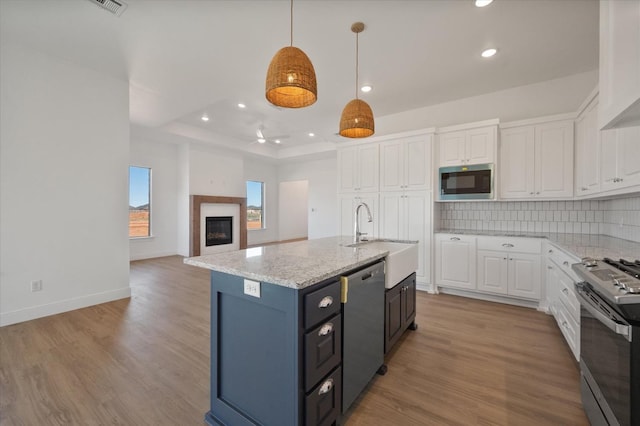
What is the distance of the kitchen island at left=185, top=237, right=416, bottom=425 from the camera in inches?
49.4

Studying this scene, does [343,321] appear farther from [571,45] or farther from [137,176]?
[137,176]

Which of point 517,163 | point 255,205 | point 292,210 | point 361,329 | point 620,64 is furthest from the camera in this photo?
point 292,210

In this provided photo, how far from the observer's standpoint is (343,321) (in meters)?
1.55

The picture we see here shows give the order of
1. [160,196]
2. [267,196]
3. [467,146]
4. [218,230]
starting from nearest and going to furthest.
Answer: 1. [467,146]
2. [160,196]
3. [218,230]
4. [267,196]

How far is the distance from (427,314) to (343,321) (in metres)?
2.15

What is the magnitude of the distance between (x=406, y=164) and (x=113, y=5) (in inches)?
151

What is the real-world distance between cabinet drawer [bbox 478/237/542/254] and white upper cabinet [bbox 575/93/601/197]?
28.7 inches

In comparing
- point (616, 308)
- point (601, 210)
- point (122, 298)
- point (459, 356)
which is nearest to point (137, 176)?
point (122, 298)

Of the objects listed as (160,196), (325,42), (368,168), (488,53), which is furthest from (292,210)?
(488,53)

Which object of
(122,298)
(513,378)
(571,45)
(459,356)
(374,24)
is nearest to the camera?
(513,378)

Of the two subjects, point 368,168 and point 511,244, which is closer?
point 511,244

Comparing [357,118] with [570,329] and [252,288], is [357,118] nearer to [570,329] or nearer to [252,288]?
[252,288]

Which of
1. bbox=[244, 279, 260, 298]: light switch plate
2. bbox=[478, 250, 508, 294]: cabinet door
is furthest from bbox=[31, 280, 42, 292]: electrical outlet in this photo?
bbox=[478, 250, 508, 294]: cabinet door

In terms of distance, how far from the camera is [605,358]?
4.24ft
